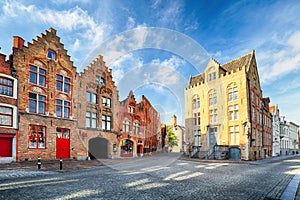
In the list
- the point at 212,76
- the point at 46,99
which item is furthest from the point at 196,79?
the point at 46,99

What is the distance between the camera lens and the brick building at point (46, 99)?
1844 cm

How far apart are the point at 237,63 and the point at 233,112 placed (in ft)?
26.7

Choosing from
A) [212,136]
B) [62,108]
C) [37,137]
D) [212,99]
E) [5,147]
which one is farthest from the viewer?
[212,99]

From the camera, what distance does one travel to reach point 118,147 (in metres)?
28.6

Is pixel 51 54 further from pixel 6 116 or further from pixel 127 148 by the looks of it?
pixel 127 148

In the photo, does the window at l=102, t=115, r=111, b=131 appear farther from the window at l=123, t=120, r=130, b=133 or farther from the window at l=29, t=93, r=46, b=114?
the window at l=29, t=93, r=46, b=114

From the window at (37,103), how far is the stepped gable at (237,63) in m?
26.3

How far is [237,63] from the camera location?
30.6 meters

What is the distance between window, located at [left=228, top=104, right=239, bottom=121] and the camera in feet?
91.8

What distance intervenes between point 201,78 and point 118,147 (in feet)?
61.8

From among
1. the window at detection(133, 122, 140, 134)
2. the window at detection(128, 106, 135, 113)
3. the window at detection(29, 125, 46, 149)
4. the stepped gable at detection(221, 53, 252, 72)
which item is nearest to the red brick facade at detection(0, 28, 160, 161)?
the window at detection(29, 125, 46, 149)

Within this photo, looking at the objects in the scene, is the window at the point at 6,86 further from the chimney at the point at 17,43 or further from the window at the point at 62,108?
the window at the point at 62,108

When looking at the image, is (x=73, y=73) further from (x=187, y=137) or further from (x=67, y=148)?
(x=187, y=137)

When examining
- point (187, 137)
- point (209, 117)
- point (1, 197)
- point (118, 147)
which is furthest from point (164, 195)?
point (187, 137)
